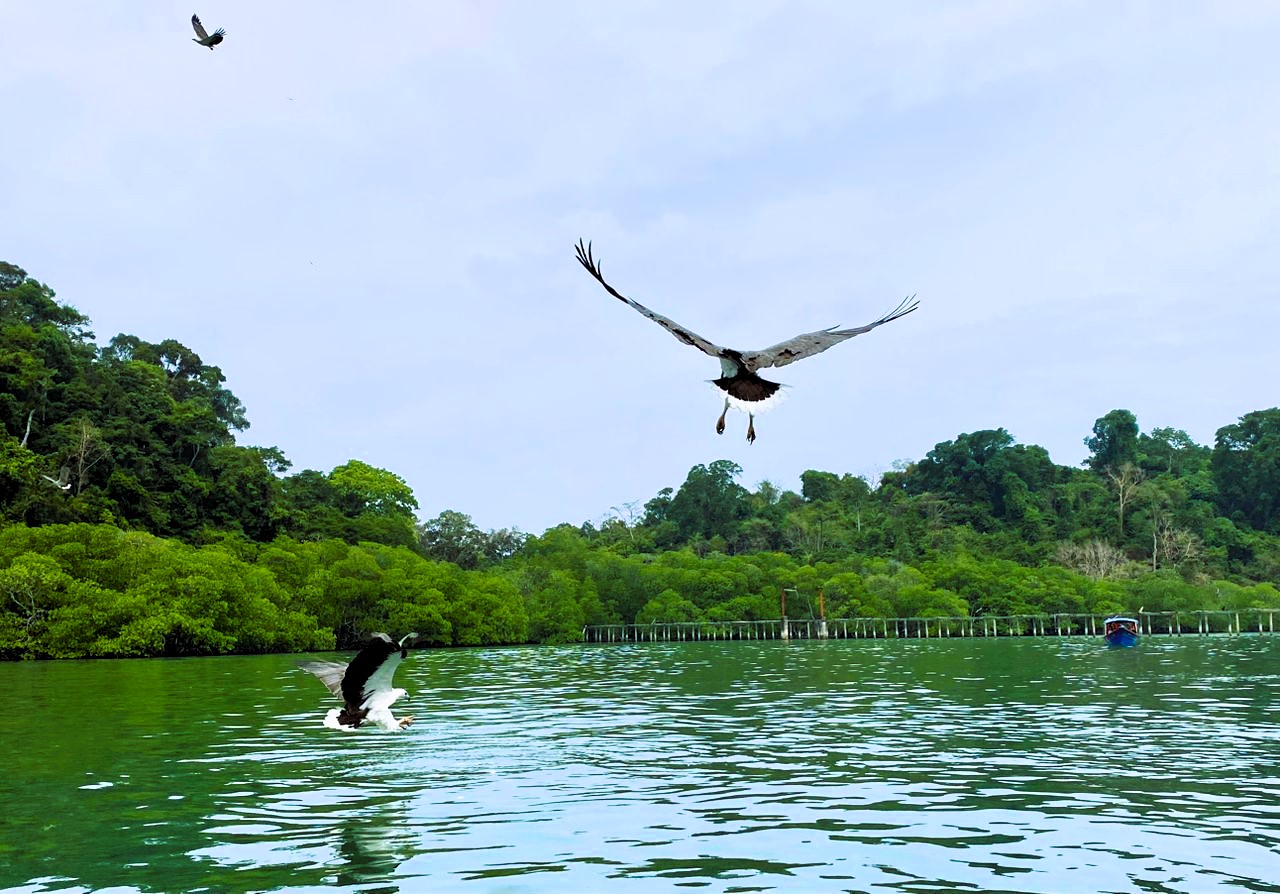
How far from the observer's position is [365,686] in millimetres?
17547

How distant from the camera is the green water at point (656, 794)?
13.0 m

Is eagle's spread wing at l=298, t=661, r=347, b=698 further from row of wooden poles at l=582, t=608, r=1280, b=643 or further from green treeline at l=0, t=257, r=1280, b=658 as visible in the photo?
row of wooden poles at l=582, t=608, r=1280, b=643

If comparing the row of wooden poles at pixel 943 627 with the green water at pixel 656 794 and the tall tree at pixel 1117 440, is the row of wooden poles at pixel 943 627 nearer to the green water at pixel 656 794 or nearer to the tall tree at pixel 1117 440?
the tall tree at pixel 1117 440

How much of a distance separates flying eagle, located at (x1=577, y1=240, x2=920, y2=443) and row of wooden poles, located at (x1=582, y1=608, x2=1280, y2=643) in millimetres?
101086

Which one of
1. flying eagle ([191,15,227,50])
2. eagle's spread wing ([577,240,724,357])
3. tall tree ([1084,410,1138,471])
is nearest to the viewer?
eagle's spread wing ([577,240,724,357])

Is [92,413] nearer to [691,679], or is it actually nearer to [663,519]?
[691,679]

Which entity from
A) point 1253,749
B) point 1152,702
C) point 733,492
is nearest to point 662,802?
point 1253,749

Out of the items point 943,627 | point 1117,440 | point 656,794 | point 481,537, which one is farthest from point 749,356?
point 1117,440

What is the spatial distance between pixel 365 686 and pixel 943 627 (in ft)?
371

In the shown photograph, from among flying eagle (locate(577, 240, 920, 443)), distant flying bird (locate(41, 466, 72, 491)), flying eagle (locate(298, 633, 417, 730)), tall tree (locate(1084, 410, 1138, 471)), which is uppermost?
tall tree (locate(1084, 410, 1138, 471))

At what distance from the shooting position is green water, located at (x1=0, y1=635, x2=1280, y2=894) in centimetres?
1302

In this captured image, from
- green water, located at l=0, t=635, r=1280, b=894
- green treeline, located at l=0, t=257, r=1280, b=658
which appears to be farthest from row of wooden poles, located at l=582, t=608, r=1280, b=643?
green water, located at l=0, t=635, r=1280, b=894

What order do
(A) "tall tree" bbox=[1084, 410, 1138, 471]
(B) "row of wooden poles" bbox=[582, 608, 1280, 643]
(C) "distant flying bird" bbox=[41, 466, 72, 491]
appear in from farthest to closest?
1. (A) "tall tree" bbox=[1084, 410, 1138, 471]
2. (B) "row of wooden poles" bbox=[582, 608, 1280, 643]
3. (C) "distant flying bird" bbox=[41, 466, 72, 491]

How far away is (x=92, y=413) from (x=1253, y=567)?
125505 millimetres
